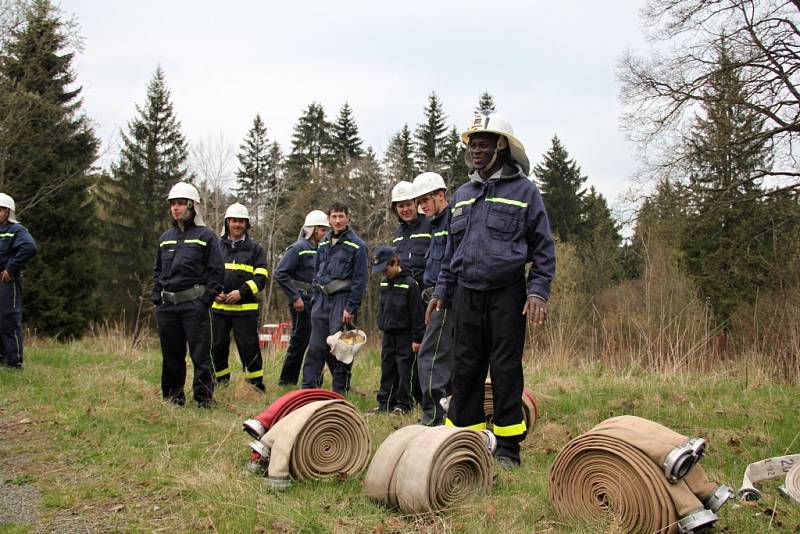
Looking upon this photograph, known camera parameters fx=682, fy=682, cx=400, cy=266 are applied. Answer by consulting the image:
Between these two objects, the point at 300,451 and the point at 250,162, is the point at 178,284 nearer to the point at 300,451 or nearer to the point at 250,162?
the point at 300,451

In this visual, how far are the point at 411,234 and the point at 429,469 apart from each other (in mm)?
4469

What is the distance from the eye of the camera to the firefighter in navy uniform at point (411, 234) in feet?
24.9

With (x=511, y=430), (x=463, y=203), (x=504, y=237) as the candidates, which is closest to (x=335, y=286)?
(x=463, y=203)

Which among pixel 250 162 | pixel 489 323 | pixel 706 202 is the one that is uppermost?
pixel 250 162

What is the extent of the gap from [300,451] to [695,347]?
22.6 ft

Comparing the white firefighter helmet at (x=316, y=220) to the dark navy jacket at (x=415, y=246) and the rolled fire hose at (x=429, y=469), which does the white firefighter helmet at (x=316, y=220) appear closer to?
→ the dark navy jacket at (x=415, y=246)

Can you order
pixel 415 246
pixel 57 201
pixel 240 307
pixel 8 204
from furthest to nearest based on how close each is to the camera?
pixel 57 201, pixel 8 204, pixel 240 307, pixel 415 246

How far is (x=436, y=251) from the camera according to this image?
6.94 meters

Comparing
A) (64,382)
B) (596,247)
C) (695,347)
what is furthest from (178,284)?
(596,247)

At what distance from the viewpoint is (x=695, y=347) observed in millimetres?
9297

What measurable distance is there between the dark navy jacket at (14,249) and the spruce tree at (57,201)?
14813mm

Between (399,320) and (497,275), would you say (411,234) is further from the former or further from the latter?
(497,275)

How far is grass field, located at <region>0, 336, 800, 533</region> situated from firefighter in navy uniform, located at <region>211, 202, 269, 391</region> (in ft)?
1.58

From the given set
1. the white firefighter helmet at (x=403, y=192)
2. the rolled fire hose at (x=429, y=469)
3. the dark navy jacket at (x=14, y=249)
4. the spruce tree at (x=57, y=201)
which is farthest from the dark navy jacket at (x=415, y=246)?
the spruce tree at (x=57, y=201)
